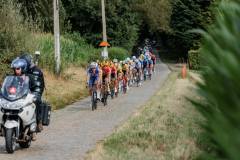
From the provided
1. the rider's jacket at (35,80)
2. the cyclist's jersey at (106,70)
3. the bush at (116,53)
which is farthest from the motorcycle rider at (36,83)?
the bush at (116,53)

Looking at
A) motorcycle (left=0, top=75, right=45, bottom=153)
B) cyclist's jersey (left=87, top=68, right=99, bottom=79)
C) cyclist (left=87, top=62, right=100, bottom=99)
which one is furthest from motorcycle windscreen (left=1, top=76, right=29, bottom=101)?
cyclist's jersey (left=87, top=68, right=99, bottom=79)

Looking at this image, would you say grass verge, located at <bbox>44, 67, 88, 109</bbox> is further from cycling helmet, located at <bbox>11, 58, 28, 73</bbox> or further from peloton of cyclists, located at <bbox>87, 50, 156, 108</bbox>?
cycling helmet, located at <bbox>11, 58, 28, 73</bbox>

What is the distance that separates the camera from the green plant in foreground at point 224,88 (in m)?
2.05

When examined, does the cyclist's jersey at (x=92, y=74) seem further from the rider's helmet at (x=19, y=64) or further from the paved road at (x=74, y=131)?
the rider's helmet at (x=19, y=64)

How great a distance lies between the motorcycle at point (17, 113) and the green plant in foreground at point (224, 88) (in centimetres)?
937

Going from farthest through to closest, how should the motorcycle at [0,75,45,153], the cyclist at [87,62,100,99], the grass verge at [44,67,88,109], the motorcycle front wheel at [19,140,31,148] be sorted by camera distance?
the grass verge at [44,67,88,109] < the cyclist at [87,62,100,99] < the motorcycle front wheel at [19,140,31,148] < the motorcycle at [0,75,45,153]

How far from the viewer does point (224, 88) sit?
2.17m

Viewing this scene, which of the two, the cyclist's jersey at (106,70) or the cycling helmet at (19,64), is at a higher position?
the cycling helmet at (19,64)

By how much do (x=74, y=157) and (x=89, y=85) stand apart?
12.3m

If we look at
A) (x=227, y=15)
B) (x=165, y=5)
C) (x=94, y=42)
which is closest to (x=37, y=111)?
(x=227, y=15)

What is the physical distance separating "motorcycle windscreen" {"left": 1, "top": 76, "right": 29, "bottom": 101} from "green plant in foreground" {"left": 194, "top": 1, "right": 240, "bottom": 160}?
9.88 meters

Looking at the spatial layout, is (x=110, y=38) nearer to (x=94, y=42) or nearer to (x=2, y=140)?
(x=94, y=42)

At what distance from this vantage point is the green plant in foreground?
2053 mm

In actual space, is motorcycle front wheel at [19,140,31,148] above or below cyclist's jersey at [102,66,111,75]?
below
